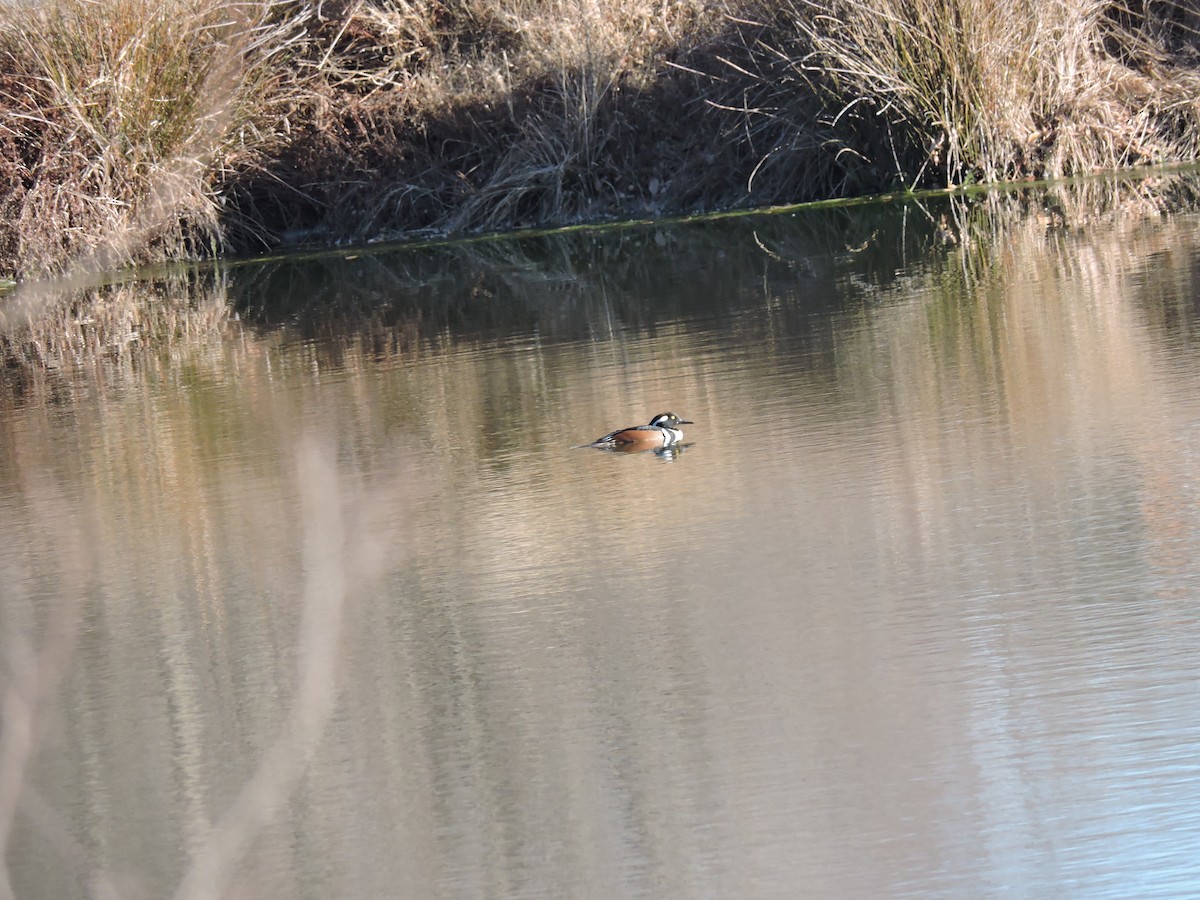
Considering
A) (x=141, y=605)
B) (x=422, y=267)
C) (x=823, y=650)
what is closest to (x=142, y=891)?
(x=823, y=650)

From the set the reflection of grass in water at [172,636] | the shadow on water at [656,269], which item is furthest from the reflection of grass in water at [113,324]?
the reflection of grass in water at [172,636]

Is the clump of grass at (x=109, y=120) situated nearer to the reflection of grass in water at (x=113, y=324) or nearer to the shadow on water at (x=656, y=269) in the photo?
the reflection of grass in water at (x=113, y=324)

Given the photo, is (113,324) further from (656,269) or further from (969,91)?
(969,91)

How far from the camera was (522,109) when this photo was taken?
→ 1897 cm

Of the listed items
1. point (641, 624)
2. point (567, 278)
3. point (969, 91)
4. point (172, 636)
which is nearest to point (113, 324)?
point (567, 278)

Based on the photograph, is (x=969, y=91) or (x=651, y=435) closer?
(x=651, y=435)

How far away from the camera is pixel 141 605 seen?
486cm

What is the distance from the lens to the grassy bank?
15.6 meters

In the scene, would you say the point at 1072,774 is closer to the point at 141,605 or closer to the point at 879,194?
the point at 141,605

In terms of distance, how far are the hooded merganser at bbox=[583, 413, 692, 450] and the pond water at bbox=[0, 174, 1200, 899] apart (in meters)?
0.08

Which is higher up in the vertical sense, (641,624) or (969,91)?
(969,91)

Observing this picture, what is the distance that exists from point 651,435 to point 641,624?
179 centimetres

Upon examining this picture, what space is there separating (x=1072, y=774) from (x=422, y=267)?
12.5m

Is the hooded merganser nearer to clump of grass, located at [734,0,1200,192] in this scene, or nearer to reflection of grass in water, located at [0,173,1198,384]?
reflection of grass in water, located at [0,173,1198,384]
